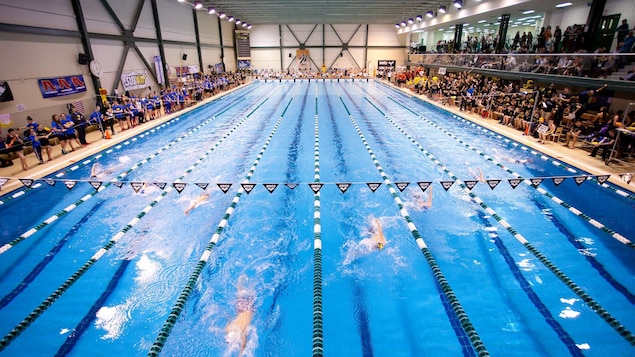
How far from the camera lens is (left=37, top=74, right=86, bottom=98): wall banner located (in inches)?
385

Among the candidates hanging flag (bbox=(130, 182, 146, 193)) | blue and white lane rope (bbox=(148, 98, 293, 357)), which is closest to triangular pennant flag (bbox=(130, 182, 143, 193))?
hanging flag (bbox=(130, 182, 146, 193))

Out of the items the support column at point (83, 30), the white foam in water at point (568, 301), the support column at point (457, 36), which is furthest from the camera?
the support column at point (457, 36)

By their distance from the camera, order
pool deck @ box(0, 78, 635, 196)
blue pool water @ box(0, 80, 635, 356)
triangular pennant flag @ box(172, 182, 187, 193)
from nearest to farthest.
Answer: blue pool water @ box(0, 80, 635, 356) < triangular pennant flag @ box(172, 182, 187, 193) < pool deck @ box(0, 78, 635, 196)

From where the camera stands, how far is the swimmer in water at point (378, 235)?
4988 millimetres

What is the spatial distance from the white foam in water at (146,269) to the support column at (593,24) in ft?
45.1

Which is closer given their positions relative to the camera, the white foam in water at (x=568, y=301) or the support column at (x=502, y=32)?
the white foam in water at (x=568, y=301)

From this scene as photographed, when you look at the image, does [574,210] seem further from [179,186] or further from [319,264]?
[179,186]

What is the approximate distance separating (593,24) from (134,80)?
17861 millimetres

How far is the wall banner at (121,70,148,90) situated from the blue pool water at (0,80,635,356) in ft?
23.3

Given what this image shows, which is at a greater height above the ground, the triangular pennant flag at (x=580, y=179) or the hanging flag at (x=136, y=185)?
the triangular pennant flag at (x=580, y=179)

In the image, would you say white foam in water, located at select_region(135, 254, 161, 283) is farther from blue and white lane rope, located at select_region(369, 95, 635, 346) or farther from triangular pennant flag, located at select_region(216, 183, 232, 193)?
blue and white lane rope, located at select_region(369, 95, 635, 346)

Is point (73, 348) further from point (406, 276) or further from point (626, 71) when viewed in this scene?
point (626, 71)

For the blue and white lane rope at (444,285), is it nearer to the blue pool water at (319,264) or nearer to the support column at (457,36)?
the blue pool water at (319,264)

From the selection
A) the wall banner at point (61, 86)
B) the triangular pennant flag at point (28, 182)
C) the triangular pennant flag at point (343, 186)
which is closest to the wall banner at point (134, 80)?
the wall banner at point (61, 86)
